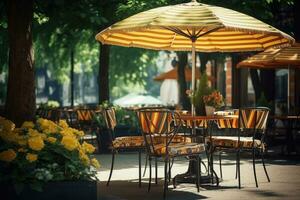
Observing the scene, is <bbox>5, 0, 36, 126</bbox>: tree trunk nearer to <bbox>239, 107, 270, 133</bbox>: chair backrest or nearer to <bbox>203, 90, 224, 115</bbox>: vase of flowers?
<bbox>203, 90, 224, 115</bbox>: vase of flowers

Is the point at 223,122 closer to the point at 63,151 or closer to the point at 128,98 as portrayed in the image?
the point at 63,151

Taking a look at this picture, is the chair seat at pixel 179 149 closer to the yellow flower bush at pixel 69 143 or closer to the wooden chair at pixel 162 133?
the wooden chair at pixel 162 133

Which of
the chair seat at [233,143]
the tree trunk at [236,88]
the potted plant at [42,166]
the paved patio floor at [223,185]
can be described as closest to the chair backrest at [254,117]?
the chair seat at [233,143]

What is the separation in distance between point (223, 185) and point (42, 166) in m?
3.47

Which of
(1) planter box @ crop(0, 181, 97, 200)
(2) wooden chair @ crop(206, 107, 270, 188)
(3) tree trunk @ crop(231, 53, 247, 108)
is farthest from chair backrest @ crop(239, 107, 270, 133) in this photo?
(3) tree trunk @ crop(231, 53, 247, 108)

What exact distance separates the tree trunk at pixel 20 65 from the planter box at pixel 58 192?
1.50m

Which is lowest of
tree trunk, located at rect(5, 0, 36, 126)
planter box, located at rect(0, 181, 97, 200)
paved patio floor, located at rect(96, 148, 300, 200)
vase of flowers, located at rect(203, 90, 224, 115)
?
paved patio floor, located at rect(96, 148, 300, 200)

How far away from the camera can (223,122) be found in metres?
11.4

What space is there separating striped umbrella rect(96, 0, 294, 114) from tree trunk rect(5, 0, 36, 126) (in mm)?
1579

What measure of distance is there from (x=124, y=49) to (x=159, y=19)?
23.7 metres

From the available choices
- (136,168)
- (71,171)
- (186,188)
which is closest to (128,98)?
(136,168)

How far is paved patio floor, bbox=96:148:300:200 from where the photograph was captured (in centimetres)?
865

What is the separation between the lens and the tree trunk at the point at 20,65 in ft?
26.9

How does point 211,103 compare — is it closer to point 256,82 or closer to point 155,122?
point 155,122
